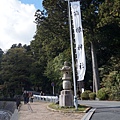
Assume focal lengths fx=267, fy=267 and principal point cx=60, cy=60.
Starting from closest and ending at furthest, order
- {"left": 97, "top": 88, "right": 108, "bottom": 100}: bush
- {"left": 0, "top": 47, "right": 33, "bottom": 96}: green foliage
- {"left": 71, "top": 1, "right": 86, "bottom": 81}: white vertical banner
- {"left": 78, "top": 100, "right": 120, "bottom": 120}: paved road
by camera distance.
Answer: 1. {"left": 78, "top": 100, "right": 120, "bottom": 120}: paved road
2. {"left": 71, "top": 1, "right": 86, "bottom": 81}: white vertical banner
3. {"left": 97, "top": 88, "right": 108, "bottom": 100}: bush
4. {"left": 0, "top": 47, "right": 33, "bottom": 96}: green foliage

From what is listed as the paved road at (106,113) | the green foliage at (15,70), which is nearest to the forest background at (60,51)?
the green foliage at (15,70)

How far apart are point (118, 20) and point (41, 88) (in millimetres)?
30574

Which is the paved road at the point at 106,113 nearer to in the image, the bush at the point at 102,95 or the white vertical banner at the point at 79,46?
the white vertical banner at the point at 79,46

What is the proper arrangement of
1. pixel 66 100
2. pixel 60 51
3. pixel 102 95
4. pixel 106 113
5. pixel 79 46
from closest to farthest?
pixel 106 113 → pixel 79 46 → pixel 66 100 → pixel 102 95 → pixel 60 51

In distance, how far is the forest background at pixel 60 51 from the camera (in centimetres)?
2833

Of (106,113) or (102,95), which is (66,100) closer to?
(106,113)

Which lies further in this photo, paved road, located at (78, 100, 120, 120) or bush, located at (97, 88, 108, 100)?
bush, located at (97, 88, 108, 100)

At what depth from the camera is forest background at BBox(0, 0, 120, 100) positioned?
2833 centimetres

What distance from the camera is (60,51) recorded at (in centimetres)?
4753

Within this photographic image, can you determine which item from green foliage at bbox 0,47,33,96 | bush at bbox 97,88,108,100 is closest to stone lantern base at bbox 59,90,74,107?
bush at bbox 97,88,108,100

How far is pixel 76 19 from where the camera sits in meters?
16.5

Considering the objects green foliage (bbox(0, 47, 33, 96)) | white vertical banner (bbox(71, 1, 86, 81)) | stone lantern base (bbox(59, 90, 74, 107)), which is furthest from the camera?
green foliage (bbox(0, 47, 33, 96))

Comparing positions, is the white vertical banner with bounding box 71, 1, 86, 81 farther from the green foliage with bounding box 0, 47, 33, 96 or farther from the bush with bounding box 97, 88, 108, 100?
the green foliage with bounding box 0, 47, 33, 96

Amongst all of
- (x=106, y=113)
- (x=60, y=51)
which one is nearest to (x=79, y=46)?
(x=106, y=113)
